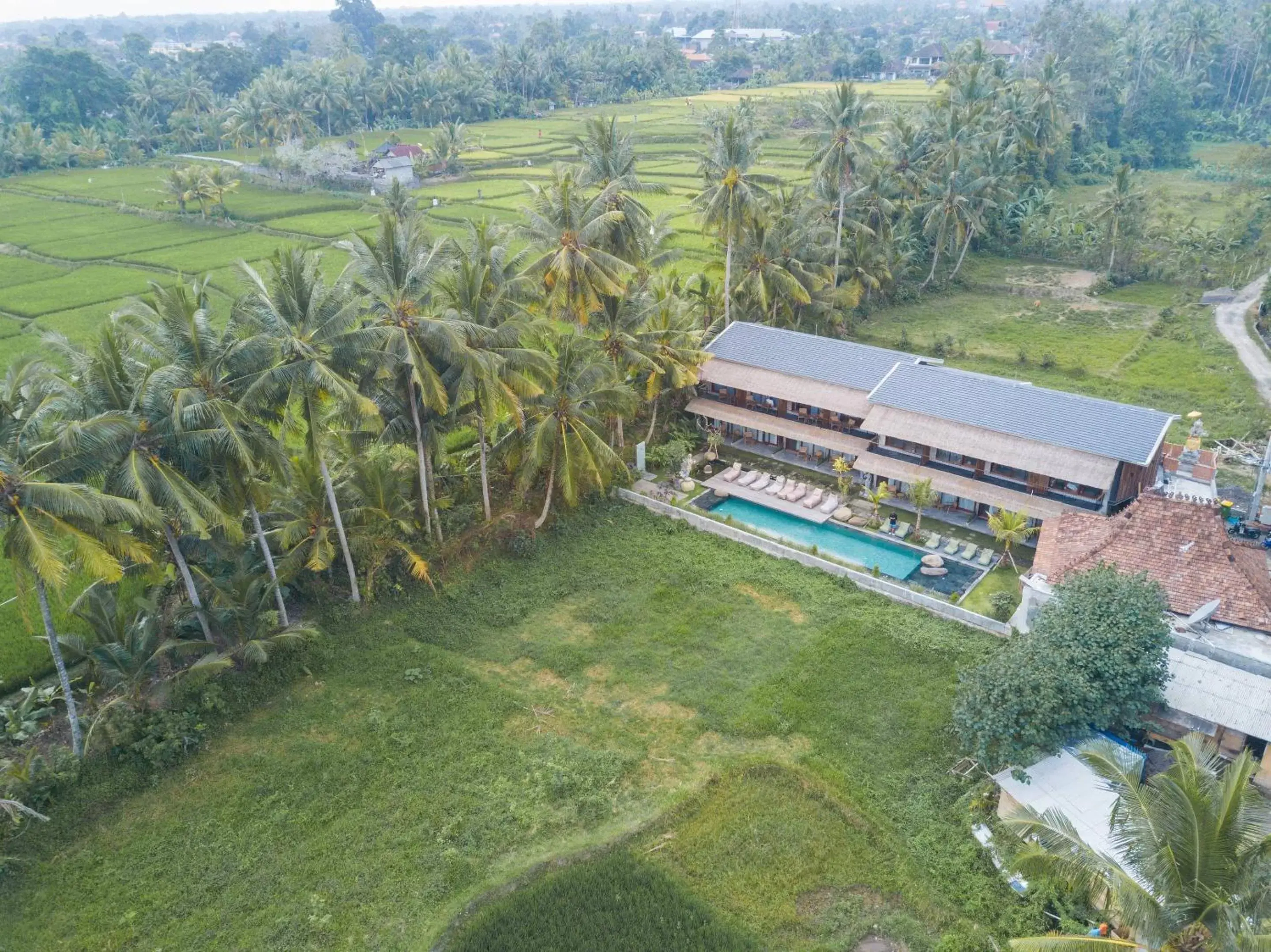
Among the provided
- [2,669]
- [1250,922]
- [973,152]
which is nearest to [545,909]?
[1250,922]

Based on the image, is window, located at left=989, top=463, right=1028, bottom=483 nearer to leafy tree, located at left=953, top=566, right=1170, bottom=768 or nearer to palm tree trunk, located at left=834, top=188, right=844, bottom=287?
leafy tree, located at left=953, top=566, right=1170, bottom=768

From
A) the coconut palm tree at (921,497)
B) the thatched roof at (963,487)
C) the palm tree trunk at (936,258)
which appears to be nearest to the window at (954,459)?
the thatched roof at (963,487)

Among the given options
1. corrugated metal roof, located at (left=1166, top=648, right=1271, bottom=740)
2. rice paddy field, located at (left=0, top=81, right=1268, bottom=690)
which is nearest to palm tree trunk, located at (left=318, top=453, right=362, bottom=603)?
rice paddy field, located at (left=0, top=81, right=1268, bottom=690)

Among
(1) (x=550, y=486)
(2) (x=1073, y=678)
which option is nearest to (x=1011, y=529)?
(2) (x=1073, y=678)

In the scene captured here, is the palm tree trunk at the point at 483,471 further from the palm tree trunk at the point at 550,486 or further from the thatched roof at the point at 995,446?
the thatched roof at the point at 995,446

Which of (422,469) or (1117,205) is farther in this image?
(1117,205)

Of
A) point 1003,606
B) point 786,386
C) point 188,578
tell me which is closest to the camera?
point 188,578

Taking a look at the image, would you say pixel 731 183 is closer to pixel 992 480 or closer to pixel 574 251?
pixel 574 251

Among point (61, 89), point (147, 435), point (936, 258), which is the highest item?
point (61, 89)
